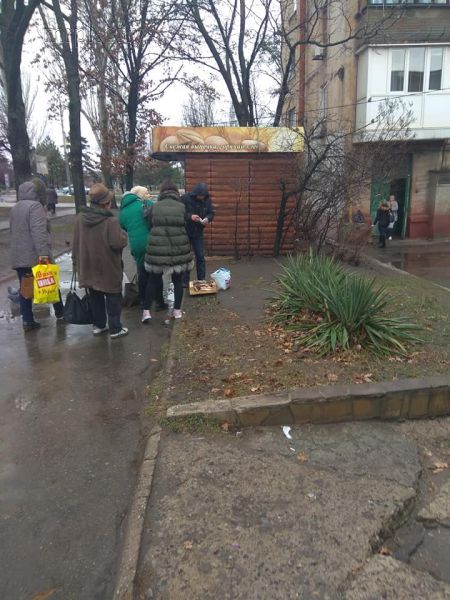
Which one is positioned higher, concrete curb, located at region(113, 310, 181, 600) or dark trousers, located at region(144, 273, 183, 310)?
dark trousers, located at region(144, 273, 183, 310)

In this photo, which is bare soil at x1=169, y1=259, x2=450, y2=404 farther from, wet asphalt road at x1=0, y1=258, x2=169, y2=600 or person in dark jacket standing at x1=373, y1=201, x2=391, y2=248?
person in dark jacket standing at x1=373, y1=201, x2=391, y2=248

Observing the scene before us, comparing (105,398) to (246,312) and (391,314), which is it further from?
(391,314)

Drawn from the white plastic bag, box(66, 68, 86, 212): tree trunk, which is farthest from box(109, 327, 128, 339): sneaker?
box(66, 68, 86, 212): tree trunk

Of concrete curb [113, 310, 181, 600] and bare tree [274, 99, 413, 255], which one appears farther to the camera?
bare tree [274, 99, 413, 255]

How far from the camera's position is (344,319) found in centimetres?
473

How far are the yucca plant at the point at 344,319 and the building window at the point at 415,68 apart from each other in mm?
14080

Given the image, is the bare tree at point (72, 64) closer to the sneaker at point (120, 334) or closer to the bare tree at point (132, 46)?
the bare tree at point (132, 46)

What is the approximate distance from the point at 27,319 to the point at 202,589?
4762 millimetres

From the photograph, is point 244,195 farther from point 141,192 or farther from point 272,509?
point 272,509

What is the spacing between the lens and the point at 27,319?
6.13 meters

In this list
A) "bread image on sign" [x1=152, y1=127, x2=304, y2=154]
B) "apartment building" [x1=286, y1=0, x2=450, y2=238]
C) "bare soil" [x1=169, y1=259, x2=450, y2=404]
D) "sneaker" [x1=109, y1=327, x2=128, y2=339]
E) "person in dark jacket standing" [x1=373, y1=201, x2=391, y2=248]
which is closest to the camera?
"bare soil" [x1=169, y1=259, x2=450, y2=404]

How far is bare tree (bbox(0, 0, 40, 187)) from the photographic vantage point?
11.1 m

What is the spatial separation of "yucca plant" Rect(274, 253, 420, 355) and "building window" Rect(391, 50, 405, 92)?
1398cm

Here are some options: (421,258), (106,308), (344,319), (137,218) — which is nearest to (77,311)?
(106,308)
